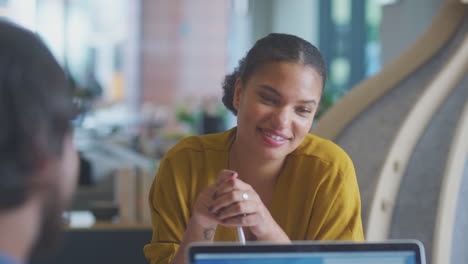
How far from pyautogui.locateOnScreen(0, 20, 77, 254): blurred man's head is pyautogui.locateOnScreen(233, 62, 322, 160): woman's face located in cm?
72

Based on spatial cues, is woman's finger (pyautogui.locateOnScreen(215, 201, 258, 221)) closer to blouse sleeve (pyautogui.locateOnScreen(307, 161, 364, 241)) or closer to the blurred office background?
blouse sleeve (pyautogui.locateOnScreen(307, 161, 364, 241))

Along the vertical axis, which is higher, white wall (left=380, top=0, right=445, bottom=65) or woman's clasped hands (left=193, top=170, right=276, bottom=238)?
white wall (left=380, top=0, right=445, bottom=65)

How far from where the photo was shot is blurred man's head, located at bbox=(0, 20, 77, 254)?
599 mm

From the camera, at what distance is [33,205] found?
2.06ft

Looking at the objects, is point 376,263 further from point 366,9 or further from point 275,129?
point 366,9

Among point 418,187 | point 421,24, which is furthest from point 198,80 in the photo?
point 418,187

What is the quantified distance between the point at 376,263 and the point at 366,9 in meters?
6.15

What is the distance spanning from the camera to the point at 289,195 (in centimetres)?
143

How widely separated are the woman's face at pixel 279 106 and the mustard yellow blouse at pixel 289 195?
94 millimetres

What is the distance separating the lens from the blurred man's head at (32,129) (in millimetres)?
599

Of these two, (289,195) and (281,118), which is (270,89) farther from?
(289,195)

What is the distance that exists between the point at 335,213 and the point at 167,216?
382 millimetres

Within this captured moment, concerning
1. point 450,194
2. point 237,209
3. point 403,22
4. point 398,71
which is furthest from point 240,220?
point 403,22

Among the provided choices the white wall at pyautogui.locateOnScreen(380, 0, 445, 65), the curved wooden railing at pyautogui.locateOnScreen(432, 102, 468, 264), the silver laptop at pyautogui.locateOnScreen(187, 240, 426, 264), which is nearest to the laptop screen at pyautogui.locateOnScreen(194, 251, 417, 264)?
the silver laptop at pyautogui.locateOnScreen(187, 240, 426, 264)
